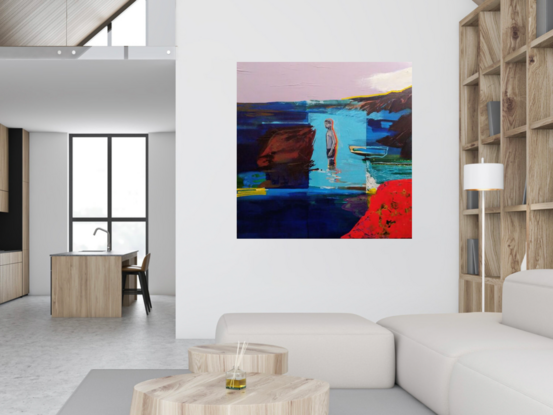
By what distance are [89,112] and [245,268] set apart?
3.96 metres

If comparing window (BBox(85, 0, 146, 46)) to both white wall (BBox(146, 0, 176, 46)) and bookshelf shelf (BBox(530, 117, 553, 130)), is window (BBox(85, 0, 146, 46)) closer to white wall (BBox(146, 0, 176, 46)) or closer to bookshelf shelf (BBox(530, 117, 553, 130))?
white wall (BBox(146, 0, 176, 46))

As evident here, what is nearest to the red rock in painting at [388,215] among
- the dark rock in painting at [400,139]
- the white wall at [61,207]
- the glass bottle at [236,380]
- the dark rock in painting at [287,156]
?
the dark rock in painting at [400,139]

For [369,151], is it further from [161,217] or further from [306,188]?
[161,217]

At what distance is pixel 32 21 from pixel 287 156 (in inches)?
133

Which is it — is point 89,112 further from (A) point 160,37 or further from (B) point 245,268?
(B) point 245,268

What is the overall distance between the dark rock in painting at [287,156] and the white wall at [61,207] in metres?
4.44

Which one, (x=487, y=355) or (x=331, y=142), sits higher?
(x=331, y=142)

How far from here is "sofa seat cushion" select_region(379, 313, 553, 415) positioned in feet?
6.70

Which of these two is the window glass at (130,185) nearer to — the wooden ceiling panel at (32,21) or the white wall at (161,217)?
the white wall at (161,217)

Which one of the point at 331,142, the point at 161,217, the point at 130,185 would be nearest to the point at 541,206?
the point at 331,142

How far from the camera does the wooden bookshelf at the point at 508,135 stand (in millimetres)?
4117

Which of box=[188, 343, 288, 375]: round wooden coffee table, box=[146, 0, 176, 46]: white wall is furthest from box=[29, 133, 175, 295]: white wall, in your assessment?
box=[188, 343, 288, 375]: round wooden coffee table

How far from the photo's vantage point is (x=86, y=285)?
22.8ft

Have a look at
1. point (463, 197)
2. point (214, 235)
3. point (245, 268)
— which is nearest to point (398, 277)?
point (463, 197)
